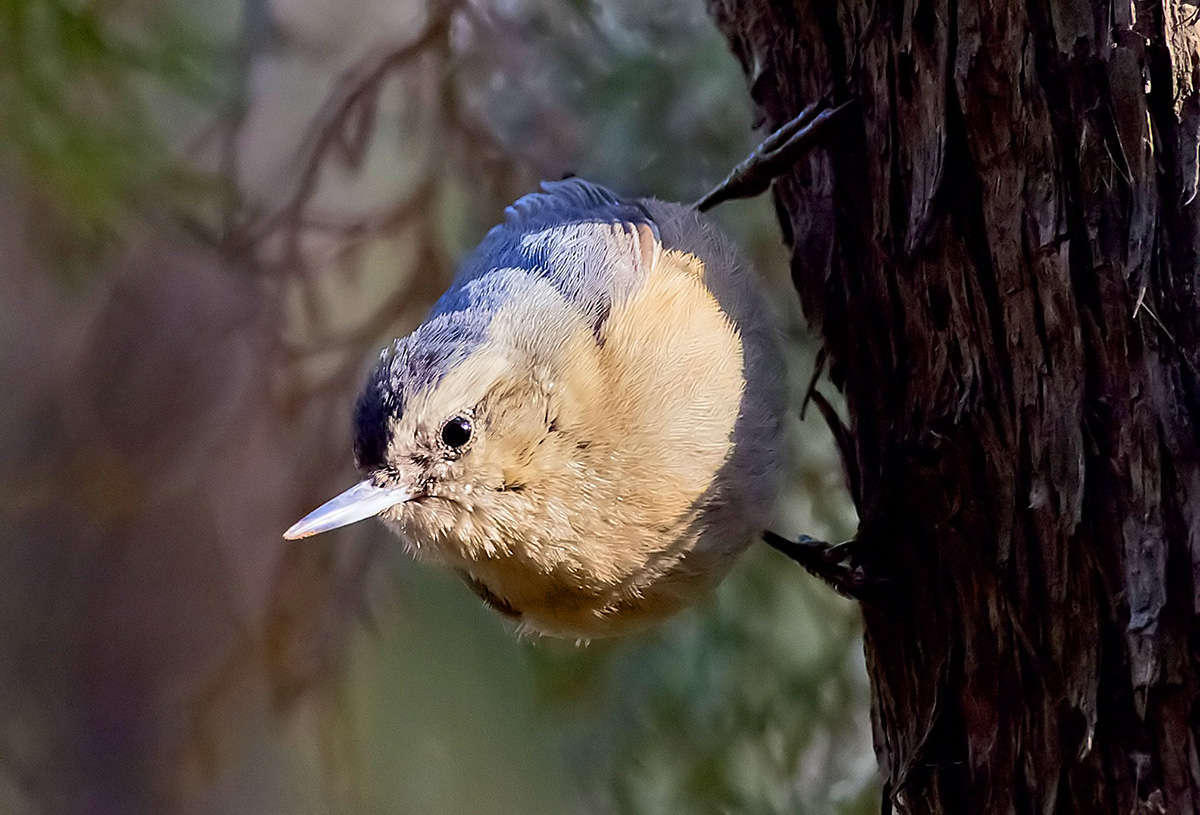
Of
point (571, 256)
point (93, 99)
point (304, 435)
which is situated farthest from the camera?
point (304, 435)

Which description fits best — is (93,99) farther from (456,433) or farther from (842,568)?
(842,568)

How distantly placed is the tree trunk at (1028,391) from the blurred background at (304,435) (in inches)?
15.4

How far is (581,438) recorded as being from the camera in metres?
1.20

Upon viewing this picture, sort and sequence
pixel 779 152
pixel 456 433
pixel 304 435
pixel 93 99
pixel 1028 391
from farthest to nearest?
pixel 304 435
pixel 93 99
pixel 779 152
pixel 456 433
pixel 1028 391

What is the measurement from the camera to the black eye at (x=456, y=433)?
1.15 m

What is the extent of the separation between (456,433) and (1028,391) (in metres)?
0.54

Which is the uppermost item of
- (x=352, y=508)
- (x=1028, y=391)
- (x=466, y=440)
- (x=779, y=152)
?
(x=779, y=152)

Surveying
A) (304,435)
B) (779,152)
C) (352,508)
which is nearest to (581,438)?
(352,508)

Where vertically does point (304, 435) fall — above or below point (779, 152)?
below

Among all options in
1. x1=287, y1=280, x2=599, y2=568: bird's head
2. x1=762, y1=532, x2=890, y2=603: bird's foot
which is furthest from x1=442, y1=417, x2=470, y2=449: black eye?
x1=762, y1=532, x2=890, y2=603: bird's foot

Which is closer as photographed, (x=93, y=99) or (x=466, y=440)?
(x=466, y=440)

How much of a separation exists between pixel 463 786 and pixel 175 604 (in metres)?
0.76

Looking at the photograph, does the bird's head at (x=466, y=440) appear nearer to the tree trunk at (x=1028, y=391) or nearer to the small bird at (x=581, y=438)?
the small bird at (x=581, y=438)

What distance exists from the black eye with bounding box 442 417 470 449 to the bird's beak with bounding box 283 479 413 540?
0.20ft
